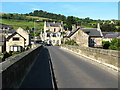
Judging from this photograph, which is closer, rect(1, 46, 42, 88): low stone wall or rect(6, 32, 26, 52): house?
rect(1, 46, 42, 88): low stone wall

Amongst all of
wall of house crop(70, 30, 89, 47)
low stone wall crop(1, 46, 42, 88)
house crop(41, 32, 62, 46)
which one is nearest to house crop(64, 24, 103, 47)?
wall of house crop(70, 30, 89, 47)

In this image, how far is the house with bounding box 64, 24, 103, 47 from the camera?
73.5m

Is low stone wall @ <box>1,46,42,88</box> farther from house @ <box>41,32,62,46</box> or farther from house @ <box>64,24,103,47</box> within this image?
house @ <box>41,32,62,46</box>

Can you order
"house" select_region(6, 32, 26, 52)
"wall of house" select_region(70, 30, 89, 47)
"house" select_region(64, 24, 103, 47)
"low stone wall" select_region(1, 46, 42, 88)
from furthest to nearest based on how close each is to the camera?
"house" select_region(64, 24, 103, 47) < "wall of house" select_region(70, 30, 89, 47) < "house" select_region(6, 32, 26, 52) < "low stone wall" select_region(1, 46, 42, 88)

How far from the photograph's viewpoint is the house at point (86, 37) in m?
73.5

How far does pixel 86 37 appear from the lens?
73500 millimetres

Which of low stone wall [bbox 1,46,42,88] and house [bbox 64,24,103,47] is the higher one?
house [bbox 64,24,103,47]

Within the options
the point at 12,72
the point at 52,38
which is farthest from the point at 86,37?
the point at 12,72

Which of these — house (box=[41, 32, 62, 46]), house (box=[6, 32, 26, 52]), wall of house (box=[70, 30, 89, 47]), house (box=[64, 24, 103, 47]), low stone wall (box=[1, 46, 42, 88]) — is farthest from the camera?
house (box=[41, 32, 62, 46])

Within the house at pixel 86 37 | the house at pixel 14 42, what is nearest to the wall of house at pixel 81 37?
the house at pixel 86 37

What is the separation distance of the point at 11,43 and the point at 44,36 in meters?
44.1

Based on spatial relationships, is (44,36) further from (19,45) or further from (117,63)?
(117,63)

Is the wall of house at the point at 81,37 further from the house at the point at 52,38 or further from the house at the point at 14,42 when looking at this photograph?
the house at the point at 52,38

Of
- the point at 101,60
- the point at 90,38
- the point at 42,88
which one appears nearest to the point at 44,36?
the point at 90,38
